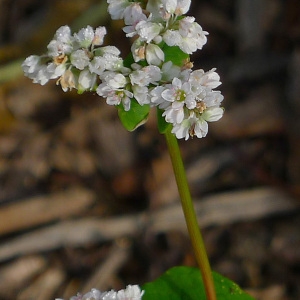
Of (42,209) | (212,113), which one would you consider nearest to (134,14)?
(212,113)

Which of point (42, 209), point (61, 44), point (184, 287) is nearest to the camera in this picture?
point (61, 44)

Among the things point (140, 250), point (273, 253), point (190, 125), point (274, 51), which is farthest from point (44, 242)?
point (190, 125)

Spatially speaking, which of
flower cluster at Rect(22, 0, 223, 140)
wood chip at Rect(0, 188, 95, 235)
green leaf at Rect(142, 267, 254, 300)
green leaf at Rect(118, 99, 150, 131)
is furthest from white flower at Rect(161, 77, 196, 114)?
wood chip at Rect(0, 188, 95, 235)

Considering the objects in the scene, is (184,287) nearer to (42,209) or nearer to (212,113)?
(212,113)

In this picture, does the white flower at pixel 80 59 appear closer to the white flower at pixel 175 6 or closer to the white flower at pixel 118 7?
the white flower at pixel 118 7

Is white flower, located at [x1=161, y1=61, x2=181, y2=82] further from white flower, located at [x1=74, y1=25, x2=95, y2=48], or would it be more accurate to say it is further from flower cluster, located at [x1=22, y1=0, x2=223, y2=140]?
white flower, located at [x1=74, y1=25, x2=95, y2=48]
